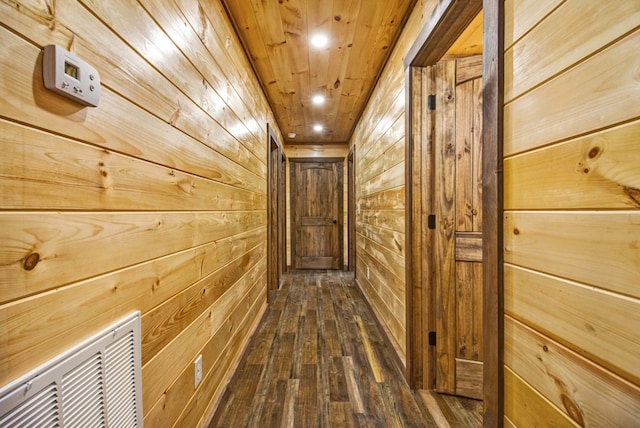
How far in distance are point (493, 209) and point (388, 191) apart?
1.39 meters

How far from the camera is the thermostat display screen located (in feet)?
1.87

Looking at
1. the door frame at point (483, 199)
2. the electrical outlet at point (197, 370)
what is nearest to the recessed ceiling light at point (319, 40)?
the door frame at point (483, 199)

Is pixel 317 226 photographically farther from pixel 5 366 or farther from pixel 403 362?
pixel 5 366

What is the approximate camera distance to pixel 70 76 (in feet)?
1.90

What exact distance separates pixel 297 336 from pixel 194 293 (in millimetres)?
1491

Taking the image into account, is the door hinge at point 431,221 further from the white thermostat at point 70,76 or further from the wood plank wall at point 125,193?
the white thermostat at point 70,76

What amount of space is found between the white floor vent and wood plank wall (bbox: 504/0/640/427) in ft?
3.81

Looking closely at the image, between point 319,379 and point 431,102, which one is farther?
point 319,379

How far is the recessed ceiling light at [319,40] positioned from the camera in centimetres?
198

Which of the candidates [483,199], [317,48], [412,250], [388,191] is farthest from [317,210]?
[483,199]

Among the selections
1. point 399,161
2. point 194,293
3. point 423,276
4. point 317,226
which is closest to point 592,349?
point 423,276

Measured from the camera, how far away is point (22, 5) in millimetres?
509

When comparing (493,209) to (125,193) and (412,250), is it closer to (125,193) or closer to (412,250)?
(412,250)

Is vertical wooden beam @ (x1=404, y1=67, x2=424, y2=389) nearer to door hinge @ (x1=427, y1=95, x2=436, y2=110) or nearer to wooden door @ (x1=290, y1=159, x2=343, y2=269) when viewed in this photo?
door hinge @ (x1=427, y1=95, x2=436, y2=110)
